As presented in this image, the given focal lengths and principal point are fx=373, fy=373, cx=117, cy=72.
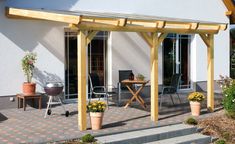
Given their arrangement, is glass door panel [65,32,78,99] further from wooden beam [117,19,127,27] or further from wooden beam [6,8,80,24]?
wooden beam [117,19,127,27]

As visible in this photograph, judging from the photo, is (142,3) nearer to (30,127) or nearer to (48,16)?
(48,16)

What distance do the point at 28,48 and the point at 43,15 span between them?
2605 mm

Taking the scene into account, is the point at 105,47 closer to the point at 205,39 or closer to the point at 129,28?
the point at 205,39

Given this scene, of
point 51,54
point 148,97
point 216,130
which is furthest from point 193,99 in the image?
point 51,54

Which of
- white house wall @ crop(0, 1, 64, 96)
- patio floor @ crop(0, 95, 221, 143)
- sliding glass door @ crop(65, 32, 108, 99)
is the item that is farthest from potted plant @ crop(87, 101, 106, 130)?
sliding glass door @ crop(65, 32, 108, 99)

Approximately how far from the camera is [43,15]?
9914 mm

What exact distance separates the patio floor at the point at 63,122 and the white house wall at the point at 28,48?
1012 millimetres

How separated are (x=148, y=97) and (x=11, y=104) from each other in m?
5.60

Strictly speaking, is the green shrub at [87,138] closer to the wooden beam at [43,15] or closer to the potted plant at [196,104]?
the wooden beam at [43,15]

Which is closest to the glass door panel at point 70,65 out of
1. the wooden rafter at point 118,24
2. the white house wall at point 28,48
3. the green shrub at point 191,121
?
the white house wall at point 28,48

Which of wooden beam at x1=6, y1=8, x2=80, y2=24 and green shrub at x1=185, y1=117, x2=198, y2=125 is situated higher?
wooden beam at x1=6, y1=8, x2=80, y2=24

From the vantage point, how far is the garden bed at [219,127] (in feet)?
30.8

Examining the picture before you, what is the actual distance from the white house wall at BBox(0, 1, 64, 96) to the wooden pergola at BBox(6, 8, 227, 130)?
0.58 m

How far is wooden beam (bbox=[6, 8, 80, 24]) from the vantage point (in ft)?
28.0
